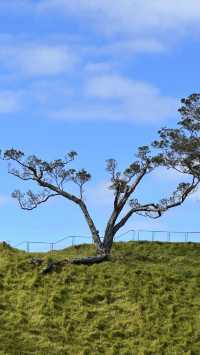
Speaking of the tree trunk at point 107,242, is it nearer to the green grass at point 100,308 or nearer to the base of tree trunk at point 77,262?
the green grass at point 100,308

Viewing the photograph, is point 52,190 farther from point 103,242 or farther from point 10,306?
point 10,306

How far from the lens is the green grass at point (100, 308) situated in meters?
32.4

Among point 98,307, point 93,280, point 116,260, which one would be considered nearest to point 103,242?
point 116,260

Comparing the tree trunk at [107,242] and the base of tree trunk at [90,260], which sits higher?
the tree trunk at [107,242]

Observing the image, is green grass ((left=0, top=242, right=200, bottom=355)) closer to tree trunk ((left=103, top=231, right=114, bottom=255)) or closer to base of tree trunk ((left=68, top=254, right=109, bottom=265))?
base of tree trunk ((left=68, top=254, right=109, bottom=265))

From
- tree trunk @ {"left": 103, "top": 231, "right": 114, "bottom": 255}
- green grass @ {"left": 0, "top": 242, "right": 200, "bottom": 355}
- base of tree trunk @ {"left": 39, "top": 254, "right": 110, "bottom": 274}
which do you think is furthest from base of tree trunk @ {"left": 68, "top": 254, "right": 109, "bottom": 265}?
tree trunk @ {"left": 103, "top": 231, "right": 114, "bottom": 255}

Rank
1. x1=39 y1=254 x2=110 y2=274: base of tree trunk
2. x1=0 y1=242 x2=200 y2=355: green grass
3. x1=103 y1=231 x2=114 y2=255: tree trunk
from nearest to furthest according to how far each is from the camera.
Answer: x1=0 y1=242 x2=200 y2=355: green grass < x1=39 y1=254 x2=110 y2=274: base of tree trunk < x1=103 y1=231 x2=114 y2=255: tree trunk

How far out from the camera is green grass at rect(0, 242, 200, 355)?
32375 mm

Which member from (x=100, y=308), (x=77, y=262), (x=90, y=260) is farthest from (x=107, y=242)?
(x=100, y=308)

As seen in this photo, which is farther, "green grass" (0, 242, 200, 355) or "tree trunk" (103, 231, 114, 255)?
"tree trunk" (103, 231, 114, 255)

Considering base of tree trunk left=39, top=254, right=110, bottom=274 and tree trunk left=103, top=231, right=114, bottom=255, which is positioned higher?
tree trunk left=103, top=231, right=114, bottom=255

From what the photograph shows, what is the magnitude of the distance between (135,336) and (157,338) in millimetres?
983

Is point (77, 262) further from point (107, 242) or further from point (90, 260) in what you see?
point (107, 242)

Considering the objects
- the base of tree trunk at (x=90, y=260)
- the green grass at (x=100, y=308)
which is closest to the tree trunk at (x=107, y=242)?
the green grass at (x=100, y=308)
